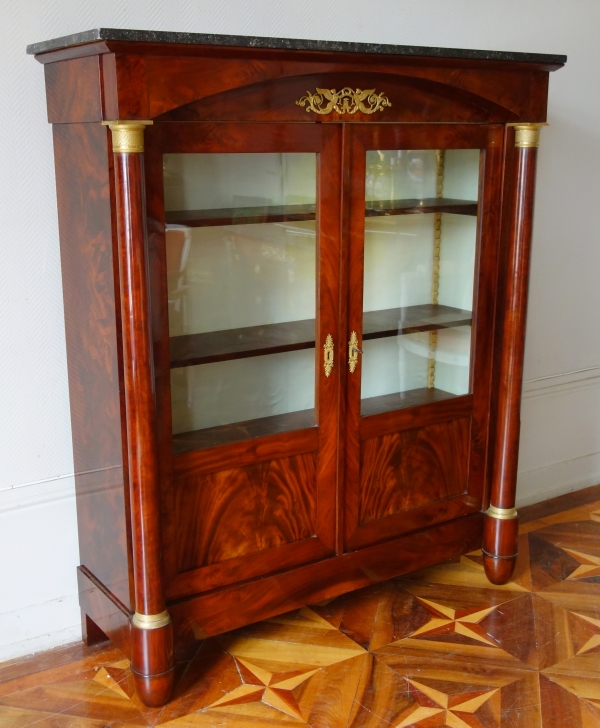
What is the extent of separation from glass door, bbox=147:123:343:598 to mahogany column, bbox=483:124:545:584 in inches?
16.5

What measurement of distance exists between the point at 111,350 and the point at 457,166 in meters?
0.77

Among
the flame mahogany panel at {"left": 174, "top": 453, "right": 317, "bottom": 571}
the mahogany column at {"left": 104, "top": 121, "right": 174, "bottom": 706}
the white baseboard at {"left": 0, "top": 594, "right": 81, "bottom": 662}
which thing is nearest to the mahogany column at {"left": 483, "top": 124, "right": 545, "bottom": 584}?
the flame mahogany panel at {"left": 174, "top": 453, "right": 317, "bottom": 571}

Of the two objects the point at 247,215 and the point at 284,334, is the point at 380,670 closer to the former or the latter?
the point at 284,334

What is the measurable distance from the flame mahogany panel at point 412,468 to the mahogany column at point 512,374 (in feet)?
0.27

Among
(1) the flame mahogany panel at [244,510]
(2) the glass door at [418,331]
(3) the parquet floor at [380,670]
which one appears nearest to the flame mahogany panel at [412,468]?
(2) the glass door at [418,331]

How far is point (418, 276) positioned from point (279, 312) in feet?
1.17

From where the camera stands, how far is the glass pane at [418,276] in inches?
63.8

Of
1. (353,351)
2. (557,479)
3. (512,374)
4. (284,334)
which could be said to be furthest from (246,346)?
(557,479)

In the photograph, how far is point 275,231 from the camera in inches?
59.4

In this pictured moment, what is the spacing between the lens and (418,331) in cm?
175

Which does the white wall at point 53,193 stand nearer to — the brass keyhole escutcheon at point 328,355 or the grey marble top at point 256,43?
the grey marble top at point 256,43

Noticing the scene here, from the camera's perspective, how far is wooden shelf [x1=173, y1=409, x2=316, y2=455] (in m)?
1.46

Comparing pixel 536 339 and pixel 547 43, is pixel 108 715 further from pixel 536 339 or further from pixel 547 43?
pixel 547 43

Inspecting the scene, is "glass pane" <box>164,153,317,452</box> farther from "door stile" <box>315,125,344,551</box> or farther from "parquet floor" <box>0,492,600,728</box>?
"parquet floor" <box>0,492,600,728</box>
